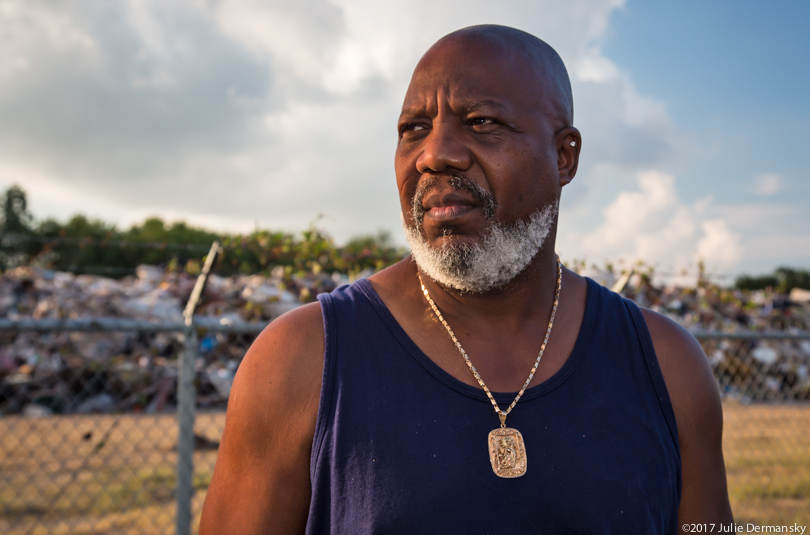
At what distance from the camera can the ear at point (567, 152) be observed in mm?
1945

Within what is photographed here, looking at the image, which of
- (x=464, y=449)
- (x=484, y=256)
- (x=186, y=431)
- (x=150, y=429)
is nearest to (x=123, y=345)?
(x=150, y=429)

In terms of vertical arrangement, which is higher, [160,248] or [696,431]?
[160,248]

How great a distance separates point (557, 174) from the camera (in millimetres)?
1886

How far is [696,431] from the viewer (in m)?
1.73

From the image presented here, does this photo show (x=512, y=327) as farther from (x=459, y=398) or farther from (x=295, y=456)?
(x=295, y=456)

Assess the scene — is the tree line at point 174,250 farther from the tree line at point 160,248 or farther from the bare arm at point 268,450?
the bare arm at point 268,450

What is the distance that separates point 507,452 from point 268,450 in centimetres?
60

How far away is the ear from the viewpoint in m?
1.95

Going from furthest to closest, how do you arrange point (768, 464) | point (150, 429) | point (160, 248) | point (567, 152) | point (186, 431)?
point (150, 429) < point (768, 464) < point (160, 248) < point (186, 431) < point (567, 152)

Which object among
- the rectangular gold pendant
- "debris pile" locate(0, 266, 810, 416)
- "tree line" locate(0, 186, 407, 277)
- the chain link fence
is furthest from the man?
"debris pile" locate(0, 266, 810, 416)

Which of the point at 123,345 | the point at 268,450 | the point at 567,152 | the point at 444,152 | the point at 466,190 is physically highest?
the point at 567,152

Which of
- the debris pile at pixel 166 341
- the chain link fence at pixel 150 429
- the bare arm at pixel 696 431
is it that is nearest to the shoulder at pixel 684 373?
the bare arm at pixel 696 431

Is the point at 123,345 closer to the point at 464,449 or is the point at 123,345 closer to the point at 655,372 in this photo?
the point at 464,449

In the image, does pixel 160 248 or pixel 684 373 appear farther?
pixel 160 248
